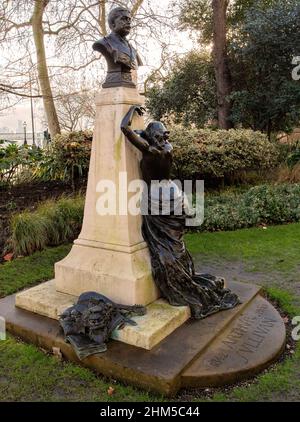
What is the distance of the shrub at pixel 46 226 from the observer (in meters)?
5.56

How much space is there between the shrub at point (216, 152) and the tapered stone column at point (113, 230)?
5277 mm

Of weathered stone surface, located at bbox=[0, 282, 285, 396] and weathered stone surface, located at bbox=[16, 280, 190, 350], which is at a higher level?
weathered stone surface, located at bbox=[16, 280, 190, 350]

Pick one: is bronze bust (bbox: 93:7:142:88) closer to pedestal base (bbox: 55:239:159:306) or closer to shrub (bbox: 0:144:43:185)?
pedestal base (bbox: 55:239:159:306)

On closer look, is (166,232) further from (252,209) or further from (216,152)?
(216,152)

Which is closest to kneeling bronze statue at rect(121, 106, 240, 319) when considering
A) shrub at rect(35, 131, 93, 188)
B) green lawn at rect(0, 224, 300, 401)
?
green lawn at rect(0, 224, 300, 401)

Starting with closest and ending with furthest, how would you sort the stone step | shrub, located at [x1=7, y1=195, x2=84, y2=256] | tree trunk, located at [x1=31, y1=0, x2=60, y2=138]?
the stone step → shrub, located at [x1=7, y1=195, x2=84, y2=256] → tree trunk, located at [x1=31, y1=0, x2=60, y2=138]

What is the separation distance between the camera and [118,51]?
3.36 m

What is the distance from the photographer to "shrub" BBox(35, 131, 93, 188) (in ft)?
26.3

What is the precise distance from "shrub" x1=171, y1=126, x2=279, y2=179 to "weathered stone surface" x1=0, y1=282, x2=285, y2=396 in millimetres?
5487

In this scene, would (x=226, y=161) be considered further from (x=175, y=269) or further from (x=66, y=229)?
(x=175, y=269)

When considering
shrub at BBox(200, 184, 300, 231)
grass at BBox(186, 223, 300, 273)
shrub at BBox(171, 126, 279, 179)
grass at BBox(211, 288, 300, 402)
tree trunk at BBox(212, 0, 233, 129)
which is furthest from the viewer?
tree trunk at BBox(212, 0, 233, 129)

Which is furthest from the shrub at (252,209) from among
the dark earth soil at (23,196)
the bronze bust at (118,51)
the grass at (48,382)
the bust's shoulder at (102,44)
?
the grass at (48,382)
